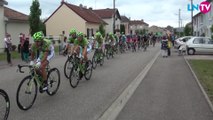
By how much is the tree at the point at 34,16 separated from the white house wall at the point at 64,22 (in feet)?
62.8

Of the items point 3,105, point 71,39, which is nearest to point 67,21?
point 71,39

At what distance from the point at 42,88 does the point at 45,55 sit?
2.78ft

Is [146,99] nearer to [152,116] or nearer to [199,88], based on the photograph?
[152,116]

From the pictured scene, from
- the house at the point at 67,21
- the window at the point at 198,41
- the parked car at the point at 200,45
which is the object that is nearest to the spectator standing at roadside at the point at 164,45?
the parked car at the point at 200,45

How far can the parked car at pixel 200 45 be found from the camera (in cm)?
2786

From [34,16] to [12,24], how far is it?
137 inches

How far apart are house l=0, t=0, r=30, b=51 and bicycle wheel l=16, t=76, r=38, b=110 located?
2537cm

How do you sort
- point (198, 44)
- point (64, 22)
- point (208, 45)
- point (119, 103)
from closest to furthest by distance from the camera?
point (119, 103)
point (208, 45)
point (198, 44)
point (64, 22)

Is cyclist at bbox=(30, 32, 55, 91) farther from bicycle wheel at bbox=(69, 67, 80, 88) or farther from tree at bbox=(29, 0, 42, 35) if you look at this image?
tree at bbox=(29, 0, 42, 35)

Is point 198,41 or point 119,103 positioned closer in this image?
point 119,103

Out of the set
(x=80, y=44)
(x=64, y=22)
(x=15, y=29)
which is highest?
(x=64, y=22)

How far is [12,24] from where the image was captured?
3641 cm

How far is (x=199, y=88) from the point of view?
11398 millimetres

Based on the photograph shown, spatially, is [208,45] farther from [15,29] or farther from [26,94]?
[26,94]
